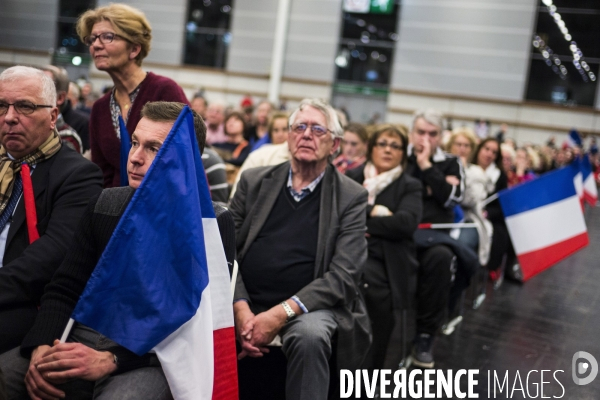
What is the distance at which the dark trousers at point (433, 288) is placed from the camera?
460 centimetres

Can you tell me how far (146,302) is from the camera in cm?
210

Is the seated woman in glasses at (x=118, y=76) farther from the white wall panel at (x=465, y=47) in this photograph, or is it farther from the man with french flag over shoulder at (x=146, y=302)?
the white wall panel at (x=465, y=47)

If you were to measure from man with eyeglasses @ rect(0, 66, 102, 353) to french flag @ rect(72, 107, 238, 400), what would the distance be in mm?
610

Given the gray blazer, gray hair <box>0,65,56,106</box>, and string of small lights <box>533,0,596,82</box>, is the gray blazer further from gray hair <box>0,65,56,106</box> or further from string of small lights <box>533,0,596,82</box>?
string of small lights <box>533,0,596,82</box>

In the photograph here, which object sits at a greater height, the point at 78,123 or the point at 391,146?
the point at 391,146

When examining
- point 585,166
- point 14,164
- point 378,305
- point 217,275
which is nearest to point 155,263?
point 217,275

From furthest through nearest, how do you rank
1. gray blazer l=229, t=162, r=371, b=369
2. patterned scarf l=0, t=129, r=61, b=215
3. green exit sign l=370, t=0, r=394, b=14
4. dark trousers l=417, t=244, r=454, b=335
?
green exit sign l=370, t=0, r=394, b=14, dark trousers l=417, t=244, r=454, b=335, gray blazer l=229, t=162, r=371, b=369, patterned scarf l=0, t=129, r=61, b=215

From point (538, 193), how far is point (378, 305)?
8.69ft

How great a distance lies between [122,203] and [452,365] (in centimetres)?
317

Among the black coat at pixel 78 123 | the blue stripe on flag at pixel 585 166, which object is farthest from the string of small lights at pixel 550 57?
the black coat at pixel 78 123

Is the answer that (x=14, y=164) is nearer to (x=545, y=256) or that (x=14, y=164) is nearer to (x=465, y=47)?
(x=545, y=256)

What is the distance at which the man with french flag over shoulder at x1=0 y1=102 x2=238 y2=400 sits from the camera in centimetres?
209

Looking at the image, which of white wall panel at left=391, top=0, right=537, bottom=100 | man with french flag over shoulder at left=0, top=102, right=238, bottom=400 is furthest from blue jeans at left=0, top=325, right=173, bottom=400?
white wall panel at left=391, top=0, right=537, bottom=100

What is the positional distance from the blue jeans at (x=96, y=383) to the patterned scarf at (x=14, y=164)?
685 millimetres
